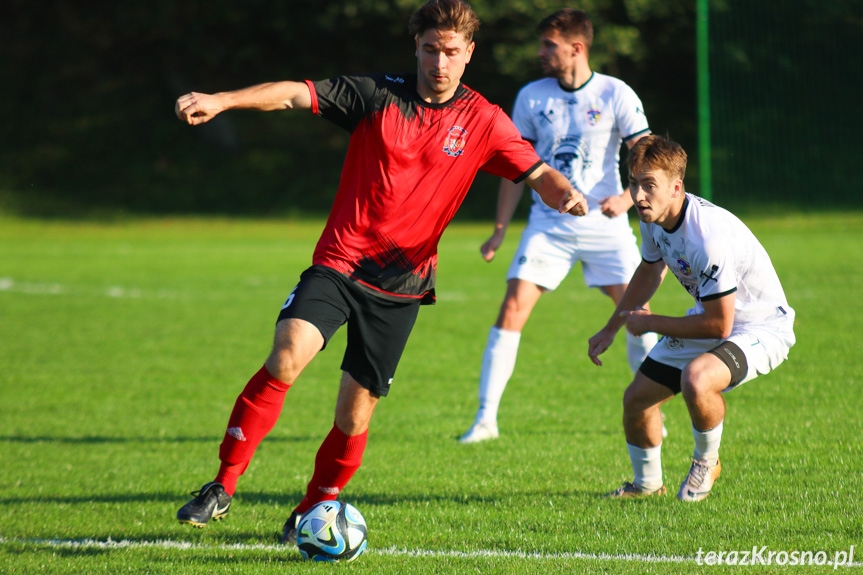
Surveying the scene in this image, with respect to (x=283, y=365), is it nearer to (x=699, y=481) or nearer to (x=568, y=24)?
(x=699, y=481)

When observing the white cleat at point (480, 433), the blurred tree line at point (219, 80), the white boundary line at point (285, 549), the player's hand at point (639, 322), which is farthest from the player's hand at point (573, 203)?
the blurred tree line at point (219, 80)

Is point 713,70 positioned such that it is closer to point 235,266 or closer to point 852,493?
point 235,266

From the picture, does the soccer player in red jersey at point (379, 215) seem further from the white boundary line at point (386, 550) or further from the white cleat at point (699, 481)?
the white cleat at point (699, 481)

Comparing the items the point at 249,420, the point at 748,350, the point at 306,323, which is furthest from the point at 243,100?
the point at 748,350

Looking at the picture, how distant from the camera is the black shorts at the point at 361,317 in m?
3.82

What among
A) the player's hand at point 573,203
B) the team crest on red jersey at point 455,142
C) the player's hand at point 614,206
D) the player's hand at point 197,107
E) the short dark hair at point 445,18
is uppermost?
the short dark hair at point 445,18

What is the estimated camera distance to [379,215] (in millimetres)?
4008

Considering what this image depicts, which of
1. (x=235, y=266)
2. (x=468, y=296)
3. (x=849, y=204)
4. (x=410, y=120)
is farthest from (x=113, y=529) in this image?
(x=849, y=204)

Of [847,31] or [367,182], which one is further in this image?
[847,31]

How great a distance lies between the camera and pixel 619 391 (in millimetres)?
7211

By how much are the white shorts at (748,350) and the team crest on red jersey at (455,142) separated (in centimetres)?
140

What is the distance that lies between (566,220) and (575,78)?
965mm

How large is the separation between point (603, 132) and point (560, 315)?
4.93 m

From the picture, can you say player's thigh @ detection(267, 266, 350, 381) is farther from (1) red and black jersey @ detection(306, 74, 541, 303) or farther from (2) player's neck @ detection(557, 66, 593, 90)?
(2) player's neck @ detection(557, 66, 593, 90)
